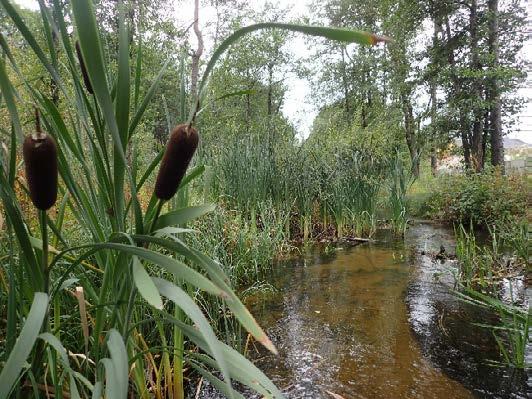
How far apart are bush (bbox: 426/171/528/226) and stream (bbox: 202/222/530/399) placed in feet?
12.0

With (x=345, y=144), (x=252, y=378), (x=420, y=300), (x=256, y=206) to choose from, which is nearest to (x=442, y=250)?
(x=420, y=300)

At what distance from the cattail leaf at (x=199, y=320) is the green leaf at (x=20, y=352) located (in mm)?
152

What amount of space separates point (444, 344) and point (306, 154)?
4132 mm

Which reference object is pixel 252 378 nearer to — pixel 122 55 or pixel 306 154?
pixel 122 55

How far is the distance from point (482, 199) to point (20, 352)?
26.7 feet

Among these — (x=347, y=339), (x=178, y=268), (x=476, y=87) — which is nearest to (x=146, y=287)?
(x=178, y=268)

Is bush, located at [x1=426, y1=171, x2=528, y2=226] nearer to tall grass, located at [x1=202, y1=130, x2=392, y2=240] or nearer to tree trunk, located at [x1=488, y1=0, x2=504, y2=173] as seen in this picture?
tall grass, located at [x1=202, y1=130, x2=392, y2=240]

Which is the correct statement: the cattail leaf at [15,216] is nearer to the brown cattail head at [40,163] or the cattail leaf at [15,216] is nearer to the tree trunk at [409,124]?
the brown cattail head at [40,163]

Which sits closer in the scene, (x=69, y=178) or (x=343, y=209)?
(x=69, y=178)

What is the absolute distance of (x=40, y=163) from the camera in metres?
0.45

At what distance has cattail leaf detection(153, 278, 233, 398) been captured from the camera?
0.37 m

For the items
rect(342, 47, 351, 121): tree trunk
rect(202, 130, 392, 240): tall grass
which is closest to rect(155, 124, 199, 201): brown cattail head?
rect(202, 130, 392, 240): tall grass

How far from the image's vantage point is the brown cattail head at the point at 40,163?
446 mm

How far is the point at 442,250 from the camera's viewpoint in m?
4.32
